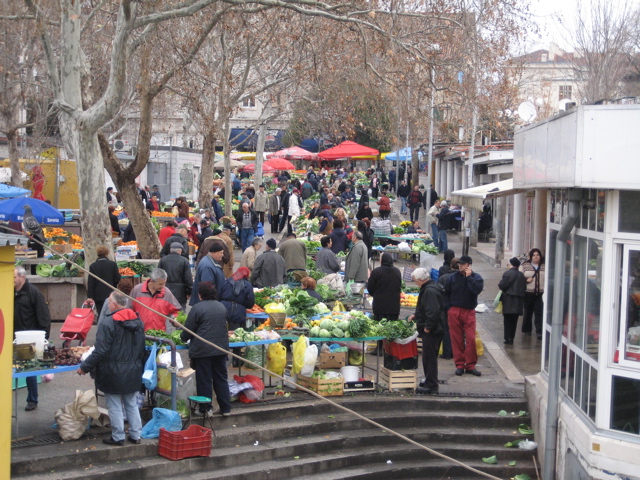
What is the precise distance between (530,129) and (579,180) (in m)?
2.47

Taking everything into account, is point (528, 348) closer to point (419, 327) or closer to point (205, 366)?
point (419, 327)

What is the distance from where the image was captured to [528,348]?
44.7 feet

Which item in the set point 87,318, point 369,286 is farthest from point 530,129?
point 87,318

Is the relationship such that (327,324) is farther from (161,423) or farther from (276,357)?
(161,423)

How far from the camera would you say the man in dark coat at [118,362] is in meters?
8.05

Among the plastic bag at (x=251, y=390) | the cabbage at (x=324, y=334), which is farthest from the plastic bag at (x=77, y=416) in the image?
the cabbage at (x=324, y=334)

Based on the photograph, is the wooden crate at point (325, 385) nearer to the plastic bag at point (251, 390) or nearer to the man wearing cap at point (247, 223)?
the plastic bag at point (251, 390)

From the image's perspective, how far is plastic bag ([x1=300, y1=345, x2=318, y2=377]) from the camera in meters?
10.2

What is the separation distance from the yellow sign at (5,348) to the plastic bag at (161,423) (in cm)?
263

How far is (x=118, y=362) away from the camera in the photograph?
8125 millimetres

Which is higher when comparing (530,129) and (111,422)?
(530,129)

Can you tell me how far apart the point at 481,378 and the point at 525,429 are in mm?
1552

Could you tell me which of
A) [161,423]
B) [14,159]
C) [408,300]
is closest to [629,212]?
[161,423]

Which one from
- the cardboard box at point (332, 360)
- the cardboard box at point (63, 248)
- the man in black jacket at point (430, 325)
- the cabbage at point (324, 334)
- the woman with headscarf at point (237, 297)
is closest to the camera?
the man in black jacket at point (430, 325)
